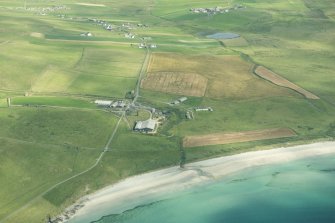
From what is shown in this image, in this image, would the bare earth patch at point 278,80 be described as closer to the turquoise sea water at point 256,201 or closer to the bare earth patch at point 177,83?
the bare earth patch at point 177,83

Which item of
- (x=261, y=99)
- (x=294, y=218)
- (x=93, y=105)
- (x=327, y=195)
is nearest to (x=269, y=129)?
(x=261, y=99)

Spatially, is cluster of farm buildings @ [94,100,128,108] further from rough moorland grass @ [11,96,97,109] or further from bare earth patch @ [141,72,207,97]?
bare earth patch @ [141,72,207,97]

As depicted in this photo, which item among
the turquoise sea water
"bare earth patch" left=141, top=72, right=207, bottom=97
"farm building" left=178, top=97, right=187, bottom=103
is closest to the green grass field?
"farm building" left=178, top=97, right=187, bottom=103

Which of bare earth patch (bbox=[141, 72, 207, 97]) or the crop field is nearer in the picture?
bare earth patch (bbox=[141, 72, 207, 97])

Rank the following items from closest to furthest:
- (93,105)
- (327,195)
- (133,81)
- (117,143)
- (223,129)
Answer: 1. (327,195)
2. (117,143)
3. (223,129)
4. (93,105)
5. (133,81)

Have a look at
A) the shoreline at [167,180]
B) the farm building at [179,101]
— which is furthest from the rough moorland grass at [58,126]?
the farm building at [179,101]

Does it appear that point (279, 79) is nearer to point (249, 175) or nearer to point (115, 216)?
point (249, 175)
